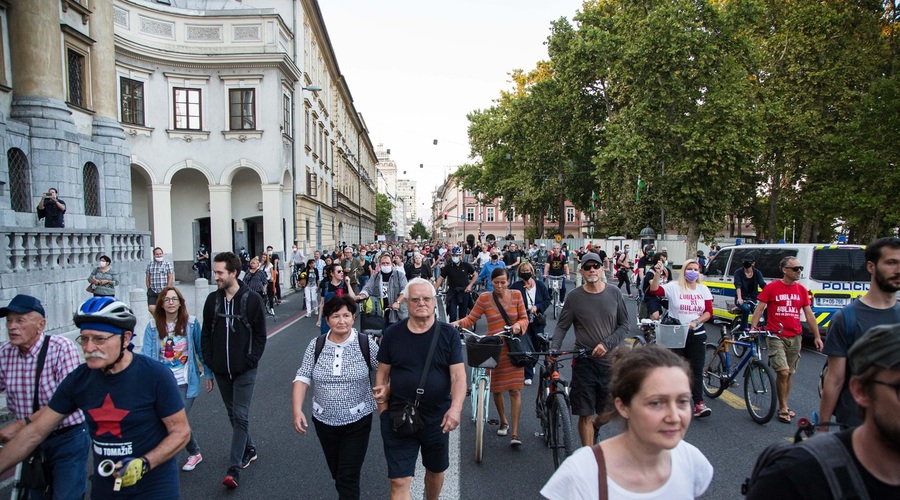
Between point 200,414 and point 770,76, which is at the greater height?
point 770,76

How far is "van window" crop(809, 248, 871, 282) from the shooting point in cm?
973

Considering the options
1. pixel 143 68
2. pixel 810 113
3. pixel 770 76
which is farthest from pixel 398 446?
pixel 770 76

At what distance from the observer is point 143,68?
23.5 meters

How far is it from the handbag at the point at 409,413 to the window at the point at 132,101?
24730 millimetres

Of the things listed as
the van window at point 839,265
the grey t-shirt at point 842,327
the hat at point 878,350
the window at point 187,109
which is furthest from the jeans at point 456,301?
the window at point 187,109

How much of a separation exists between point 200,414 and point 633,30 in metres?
27.2

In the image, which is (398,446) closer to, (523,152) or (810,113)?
(810,113)

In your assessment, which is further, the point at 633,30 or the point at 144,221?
the point at 633,30

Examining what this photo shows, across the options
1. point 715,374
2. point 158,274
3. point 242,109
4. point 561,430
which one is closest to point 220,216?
point 242,109

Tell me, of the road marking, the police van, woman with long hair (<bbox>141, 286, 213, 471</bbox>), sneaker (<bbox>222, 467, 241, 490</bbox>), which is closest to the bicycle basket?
the road marking

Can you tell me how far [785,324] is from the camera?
6.21 meters

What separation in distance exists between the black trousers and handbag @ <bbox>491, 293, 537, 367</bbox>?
1.92 meters

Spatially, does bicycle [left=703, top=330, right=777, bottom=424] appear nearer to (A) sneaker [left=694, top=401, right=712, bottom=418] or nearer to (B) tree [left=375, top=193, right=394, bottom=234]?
(A) sneaker [left=694, top=401, right=712, bottom=418]

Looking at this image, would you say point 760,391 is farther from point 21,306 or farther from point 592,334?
point 21,306
